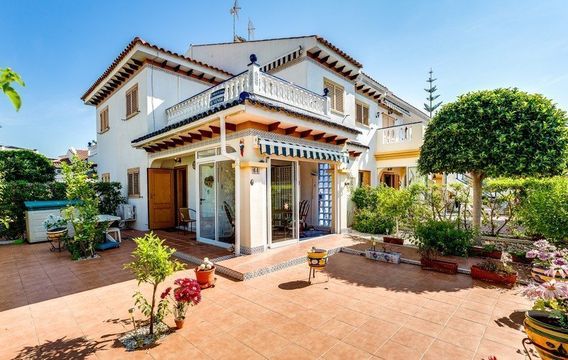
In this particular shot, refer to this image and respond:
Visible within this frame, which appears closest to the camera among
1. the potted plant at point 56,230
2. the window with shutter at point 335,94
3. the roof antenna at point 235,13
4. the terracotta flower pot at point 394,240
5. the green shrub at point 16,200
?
the potted plant at point 56,230

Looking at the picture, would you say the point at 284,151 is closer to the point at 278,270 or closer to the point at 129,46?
the point at 278,270

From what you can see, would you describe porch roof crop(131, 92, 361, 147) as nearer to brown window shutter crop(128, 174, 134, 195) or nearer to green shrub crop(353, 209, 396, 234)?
brown window shutter crop(128, 174, 134, 195)

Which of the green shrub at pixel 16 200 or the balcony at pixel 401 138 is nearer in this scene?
the green shrub at pixel 16 200

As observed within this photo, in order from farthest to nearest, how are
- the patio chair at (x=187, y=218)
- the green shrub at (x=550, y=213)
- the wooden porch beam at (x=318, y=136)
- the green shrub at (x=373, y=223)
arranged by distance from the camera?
the green shrub at (x=373, y=223), the patio chair at (x=187, y=218), the wooden porch beam at (x=318, y=136), the green shrub at (x=550, y=213)

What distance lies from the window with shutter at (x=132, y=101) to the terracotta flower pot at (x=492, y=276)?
1815 centimetres

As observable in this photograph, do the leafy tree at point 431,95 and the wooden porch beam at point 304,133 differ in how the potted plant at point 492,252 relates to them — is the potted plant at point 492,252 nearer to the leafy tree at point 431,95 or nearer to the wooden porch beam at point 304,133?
the wooden porch beam at point 304,133

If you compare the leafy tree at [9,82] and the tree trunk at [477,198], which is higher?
the leafy tree at [9,82]

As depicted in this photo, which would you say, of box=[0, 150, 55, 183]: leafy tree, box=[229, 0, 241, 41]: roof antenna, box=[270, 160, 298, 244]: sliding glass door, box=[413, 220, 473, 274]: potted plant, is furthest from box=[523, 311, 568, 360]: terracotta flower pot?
box=[0, 150, 55, 183]: leafy tree

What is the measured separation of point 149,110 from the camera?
1500 centimetres

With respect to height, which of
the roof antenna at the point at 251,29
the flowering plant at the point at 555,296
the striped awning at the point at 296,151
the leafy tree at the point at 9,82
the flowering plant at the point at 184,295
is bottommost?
the flowering plant at the point at 184,295

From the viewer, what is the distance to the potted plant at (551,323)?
3701mm

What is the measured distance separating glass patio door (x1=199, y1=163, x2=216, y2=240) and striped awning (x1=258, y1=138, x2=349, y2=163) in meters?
3.34

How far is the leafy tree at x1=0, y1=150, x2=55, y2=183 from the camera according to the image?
67.7ft

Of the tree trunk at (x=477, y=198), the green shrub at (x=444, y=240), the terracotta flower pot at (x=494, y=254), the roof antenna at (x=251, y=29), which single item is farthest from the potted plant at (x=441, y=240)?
the roof antenna at (x=251, y=29)
